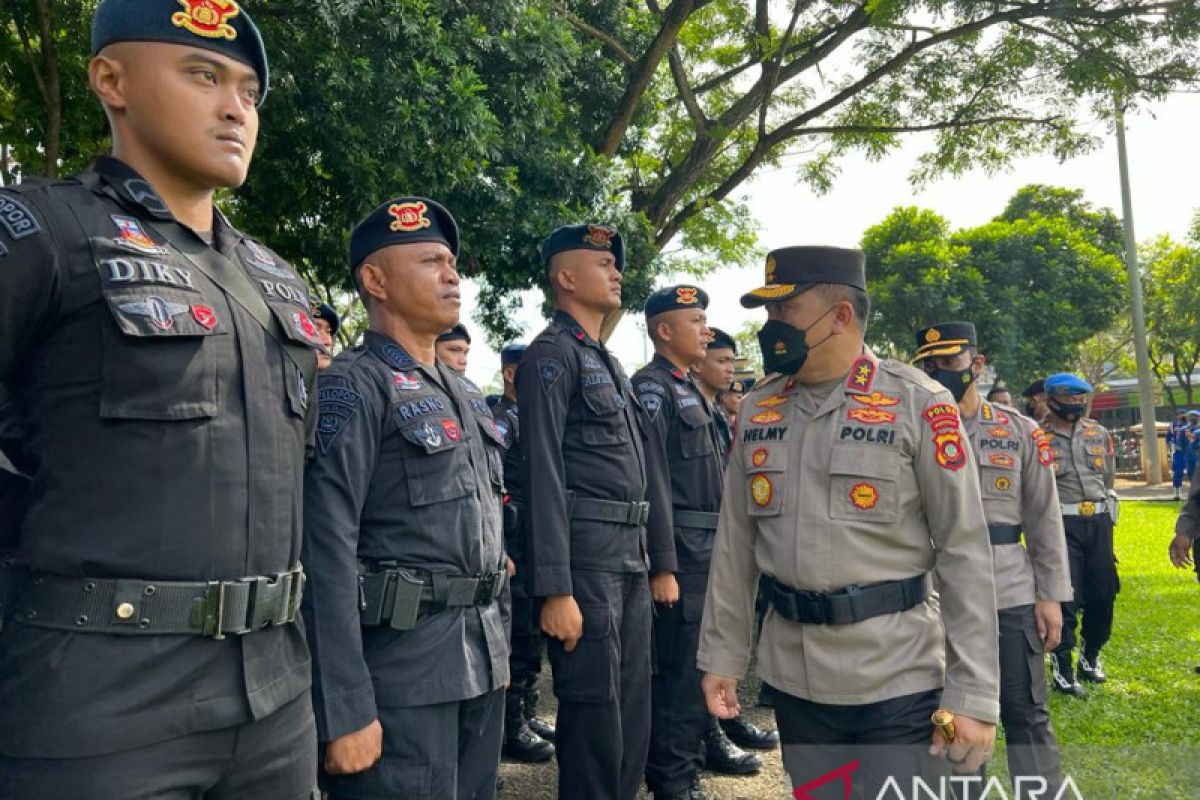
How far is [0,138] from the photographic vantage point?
23.8 ft

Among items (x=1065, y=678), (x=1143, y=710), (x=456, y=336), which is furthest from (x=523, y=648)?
(x=1143, y=710)

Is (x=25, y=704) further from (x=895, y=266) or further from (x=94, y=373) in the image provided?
(x=895, y=266)

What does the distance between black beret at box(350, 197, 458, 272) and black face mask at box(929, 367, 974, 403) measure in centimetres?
282

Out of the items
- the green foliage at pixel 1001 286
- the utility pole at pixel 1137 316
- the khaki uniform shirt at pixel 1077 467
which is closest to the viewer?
the khaki uniform shirt at pixel 1077 467

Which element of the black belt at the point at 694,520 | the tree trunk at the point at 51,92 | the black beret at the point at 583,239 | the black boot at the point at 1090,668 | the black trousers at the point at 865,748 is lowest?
the black boot at the point at 1090,668

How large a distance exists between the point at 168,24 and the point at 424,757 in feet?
6.11

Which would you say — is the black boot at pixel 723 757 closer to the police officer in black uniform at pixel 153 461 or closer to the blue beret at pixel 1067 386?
the police officer in black uniform at pixel 153 461

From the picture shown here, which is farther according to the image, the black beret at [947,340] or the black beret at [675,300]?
the black beret at [675,300]

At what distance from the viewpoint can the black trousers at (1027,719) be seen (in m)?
3.83

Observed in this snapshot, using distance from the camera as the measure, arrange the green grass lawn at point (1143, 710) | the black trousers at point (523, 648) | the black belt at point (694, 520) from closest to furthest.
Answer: the green grass lawn at point (1143, 710) < the black belt at point (694, 520) < the black trousers at point (523, 648)

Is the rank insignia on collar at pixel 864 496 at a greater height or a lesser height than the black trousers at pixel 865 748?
greater

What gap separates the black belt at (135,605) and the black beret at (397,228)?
1559 millimetres

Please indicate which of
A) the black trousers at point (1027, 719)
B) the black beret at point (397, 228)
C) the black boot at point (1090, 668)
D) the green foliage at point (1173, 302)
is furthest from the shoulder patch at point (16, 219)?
the green foliage at point (1173, 302)

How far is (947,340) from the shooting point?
15.4ft
